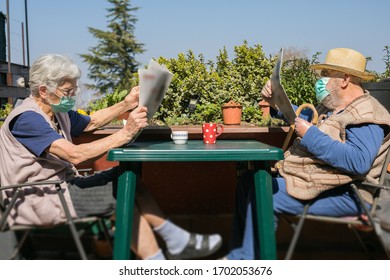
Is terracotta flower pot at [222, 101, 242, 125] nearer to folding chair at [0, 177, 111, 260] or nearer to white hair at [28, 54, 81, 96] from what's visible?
white hair at [28, 54, 81, 96]

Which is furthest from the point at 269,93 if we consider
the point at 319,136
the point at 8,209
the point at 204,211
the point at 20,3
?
the point at 20,3

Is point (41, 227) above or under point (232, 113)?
under

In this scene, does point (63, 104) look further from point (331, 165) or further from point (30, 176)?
point (331, 165)

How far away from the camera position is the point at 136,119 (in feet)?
7.36

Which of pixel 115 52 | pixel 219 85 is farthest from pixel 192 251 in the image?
pixel 115 52

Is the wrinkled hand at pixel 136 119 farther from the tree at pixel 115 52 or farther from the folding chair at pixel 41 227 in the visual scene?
the tree at pixel 115 52

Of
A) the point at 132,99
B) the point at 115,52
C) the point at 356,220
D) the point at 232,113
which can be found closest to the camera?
the point at 356,220

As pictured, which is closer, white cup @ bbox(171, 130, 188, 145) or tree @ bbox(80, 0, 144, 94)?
white cup @ bbox(171, 130, 188, 145)

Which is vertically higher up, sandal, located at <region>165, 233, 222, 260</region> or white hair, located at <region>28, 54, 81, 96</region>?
white hair, located at <region>28, 54, 81, 96</region>

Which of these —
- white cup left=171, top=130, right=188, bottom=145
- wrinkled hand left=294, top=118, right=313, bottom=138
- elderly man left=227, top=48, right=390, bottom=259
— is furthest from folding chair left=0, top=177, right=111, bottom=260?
wrinkled hand left=294, top=118, right=313, bottom=138

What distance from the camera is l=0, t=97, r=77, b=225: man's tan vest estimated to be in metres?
2.20

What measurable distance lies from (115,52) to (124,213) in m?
26.9

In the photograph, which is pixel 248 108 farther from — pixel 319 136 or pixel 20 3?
pixel 20 3

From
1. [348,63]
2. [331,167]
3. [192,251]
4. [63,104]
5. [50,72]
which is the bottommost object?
[192,251]
